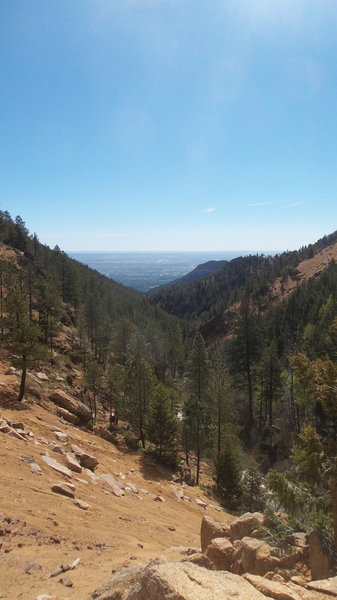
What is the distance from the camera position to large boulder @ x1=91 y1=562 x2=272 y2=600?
4352 millimetres

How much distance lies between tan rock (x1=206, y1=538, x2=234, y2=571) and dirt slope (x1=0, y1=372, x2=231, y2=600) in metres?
2.01

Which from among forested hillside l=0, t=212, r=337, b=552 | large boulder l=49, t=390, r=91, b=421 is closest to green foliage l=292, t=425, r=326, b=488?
forested hillside l=0, t=212, r=337, b=552

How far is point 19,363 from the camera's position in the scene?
20.3 meters

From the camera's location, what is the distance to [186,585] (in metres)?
4.49

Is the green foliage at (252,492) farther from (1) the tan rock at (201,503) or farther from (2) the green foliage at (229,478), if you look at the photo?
(1) the tan rock at (201,503)

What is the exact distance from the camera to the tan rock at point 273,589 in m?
4.88

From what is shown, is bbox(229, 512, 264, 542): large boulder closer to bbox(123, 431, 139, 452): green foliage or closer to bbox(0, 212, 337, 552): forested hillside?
bbox(0, 212, 337, 552): forested hillside

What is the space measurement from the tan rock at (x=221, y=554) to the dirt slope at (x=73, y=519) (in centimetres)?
201

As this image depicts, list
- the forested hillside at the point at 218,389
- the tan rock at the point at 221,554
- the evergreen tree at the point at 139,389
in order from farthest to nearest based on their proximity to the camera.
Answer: the evergreen tree at the point at 139,389 → the forested hillside at the point at 218,389 → the tan rock at the point at 221,554

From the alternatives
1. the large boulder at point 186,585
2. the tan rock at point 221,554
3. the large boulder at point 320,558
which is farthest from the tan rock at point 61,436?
the large boulder at point 320,558

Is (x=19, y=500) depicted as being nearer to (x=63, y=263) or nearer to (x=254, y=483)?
(x=254, y=483)

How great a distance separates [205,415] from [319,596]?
22.1m

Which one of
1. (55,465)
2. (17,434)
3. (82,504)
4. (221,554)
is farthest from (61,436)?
(221,554)

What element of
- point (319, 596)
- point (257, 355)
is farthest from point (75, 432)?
point (257, 355)
